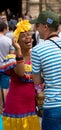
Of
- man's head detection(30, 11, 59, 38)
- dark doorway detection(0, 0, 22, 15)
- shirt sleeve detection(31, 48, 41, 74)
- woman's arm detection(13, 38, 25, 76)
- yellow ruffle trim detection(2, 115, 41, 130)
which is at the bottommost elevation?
dark doorway detection(0, 0, 22, 15)

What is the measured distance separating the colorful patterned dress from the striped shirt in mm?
732

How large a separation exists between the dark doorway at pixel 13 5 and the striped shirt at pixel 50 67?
25565 millimetres

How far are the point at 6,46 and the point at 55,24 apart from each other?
434 centimetres

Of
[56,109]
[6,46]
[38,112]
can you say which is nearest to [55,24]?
[56,109]

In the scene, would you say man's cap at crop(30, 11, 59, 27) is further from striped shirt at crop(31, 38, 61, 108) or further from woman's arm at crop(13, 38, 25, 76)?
woman's arm at crop(13, 38, 25, 76)

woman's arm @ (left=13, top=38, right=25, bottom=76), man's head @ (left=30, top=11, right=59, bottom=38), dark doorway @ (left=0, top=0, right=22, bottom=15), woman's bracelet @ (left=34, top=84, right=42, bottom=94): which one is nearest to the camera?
man's head @ (left=30, top=11, right=59, bottom=38)

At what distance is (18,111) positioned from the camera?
5117 millimetres

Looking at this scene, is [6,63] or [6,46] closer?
[6,63]

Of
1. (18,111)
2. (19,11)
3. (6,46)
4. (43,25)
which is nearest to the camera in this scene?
(43,25)

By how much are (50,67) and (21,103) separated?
900 mm

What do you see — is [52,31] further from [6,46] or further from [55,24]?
[6,46]

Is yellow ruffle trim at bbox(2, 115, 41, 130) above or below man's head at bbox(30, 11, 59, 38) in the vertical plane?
below

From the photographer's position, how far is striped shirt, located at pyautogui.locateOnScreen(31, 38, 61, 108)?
170 inches

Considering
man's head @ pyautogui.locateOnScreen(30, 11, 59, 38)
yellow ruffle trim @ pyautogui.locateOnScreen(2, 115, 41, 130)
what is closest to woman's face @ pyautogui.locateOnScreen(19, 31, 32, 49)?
man's head @ pyautogui.locateOnScreen(30, 11, 59, 38)
